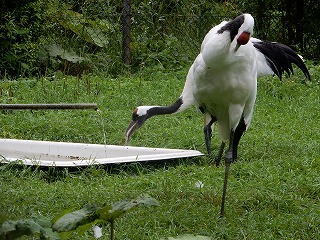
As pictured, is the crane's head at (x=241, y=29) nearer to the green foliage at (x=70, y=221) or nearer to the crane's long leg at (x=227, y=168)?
the crane's long leg at (x=227, y=168)

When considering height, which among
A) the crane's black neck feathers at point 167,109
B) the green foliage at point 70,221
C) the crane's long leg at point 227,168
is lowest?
the crane's black neck feathers at point 167,109

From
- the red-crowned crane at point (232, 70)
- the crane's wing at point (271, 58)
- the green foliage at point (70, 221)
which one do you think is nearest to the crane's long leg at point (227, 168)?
the red-crowned crane at point (232, 70)

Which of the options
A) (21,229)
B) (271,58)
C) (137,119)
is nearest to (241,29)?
(271,58)

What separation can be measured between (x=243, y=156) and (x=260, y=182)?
98 cm

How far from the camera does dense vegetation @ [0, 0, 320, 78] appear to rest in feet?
35.4

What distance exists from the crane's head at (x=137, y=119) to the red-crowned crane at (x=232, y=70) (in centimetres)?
124

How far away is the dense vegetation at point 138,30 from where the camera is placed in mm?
10797

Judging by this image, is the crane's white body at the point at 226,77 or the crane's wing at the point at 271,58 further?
the crane's wing at the point at 271,58

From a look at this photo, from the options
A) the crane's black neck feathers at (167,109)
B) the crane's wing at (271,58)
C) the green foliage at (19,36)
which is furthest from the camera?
the green foliage at (19,36)

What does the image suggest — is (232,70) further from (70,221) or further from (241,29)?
(70,221)

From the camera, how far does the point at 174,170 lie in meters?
6.11

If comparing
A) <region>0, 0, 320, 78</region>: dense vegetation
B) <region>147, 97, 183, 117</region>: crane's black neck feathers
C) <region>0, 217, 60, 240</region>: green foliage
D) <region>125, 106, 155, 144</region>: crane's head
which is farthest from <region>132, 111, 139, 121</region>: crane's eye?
<region>0, 217, 60, 240</region>: green foliage

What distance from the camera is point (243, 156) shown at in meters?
6.68

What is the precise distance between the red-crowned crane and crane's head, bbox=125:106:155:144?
4.07 ft
